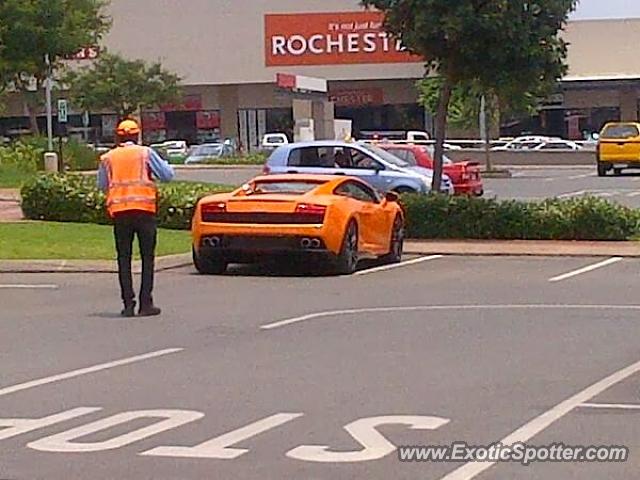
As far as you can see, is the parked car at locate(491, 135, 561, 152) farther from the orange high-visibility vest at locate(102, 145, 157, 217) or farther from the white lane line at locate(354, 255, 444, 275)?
the orange high-visibility vest at locate(102, 145, 157, 217)

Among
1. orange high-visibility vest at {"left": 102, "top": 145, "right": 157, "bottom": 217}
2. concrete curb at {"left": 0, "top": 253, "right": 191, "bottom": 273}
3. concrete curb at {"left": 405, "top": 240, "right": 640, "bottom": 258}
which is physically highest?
orange high-visibility vest at {"left": 102, "top": 145, "right": 157, "bottom": 217}

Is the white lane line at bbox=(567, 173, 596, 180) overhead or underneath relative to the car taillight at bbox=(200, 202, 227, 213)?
underneath

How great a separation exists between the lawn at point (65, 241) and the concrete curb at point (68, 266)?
362 millimetres

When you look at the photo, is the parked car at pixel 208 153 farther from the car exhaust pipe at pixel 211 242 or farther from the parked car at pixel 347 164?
the car exhaust pipe at pixel 211 242

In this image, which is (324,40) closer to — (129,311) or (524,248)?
(524,248)

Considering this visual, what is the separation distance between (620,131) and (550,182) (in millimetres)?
4691

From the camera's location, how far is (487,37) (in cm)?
2411

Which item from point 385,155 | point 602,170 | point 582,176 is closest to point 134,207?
point 385,155

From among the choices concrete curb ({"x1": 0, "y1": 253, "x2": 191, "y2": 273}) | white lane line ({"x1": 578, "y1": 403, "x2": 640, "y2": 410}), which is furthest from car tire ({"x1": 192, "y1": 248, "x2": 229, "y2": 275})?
white lane line ({"x1": 578, "y1": 403, "x2": 640, "y2": 410})

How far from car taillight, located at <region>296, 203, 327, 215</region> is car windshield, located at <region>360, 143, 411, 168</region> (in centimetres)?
1074

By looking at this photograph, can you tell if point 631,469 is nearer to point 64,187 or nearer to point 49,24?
point 64,187

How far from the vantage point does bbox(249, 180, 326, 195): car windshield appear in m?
19.7

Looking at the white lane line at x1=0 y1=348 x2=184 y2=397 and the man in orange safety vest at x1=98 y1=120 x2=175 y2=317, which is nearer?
the white lane line at x1=0 y1=348 x2=184 y2=397

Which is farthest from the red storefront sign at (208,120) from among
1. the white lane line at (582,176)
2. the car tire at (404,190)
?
the car tire at (404,190)
